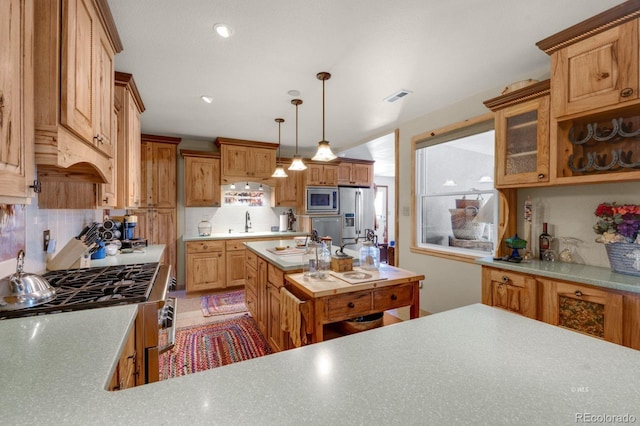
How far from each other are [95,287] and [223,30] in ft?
5.65

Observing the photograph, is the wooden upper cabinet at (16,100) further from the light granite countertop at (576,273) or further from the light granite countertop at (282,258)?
the light granite countertop at (576,273)

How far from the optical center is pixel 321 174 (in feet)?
17.5

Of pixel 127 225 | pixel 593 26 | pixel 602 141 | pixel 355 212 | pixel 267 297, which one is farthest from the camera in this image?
pixel 355 212

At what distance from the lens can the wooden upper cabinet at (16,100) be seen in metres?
0.85

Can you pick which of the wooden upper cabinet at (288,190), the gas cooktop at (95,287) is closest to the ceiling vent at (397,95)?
the wooden upper cabinet at (288,190)

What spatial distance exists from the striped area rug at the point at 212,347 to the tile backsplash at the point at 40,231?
1185 millimetres

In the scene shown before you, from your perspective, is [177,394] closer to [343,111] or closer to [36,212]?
[36,212]

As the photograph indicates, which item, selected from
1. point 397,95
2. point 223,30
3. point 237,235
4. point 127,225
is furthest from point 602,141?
point 127,225

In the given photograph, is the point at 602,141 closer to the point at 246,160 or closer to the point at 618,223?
the point at 618,223

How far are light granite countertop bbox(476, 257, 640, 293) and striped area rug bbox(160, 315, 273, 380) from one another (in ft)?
6.99

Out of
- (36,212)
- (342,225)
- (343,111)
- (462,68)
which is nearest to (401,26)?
(462,68)

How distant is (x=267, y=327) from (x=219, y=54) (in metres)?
2.30

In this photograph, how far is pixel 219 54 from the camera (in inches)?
83.0

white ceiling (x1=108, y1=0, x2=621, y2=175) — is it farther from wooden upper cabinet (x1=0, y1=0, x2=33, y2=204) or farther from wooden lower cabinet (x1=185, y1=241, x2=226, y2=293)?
wooden lower cabinet (x1=185, y1=241, x2=226, y2=293)
